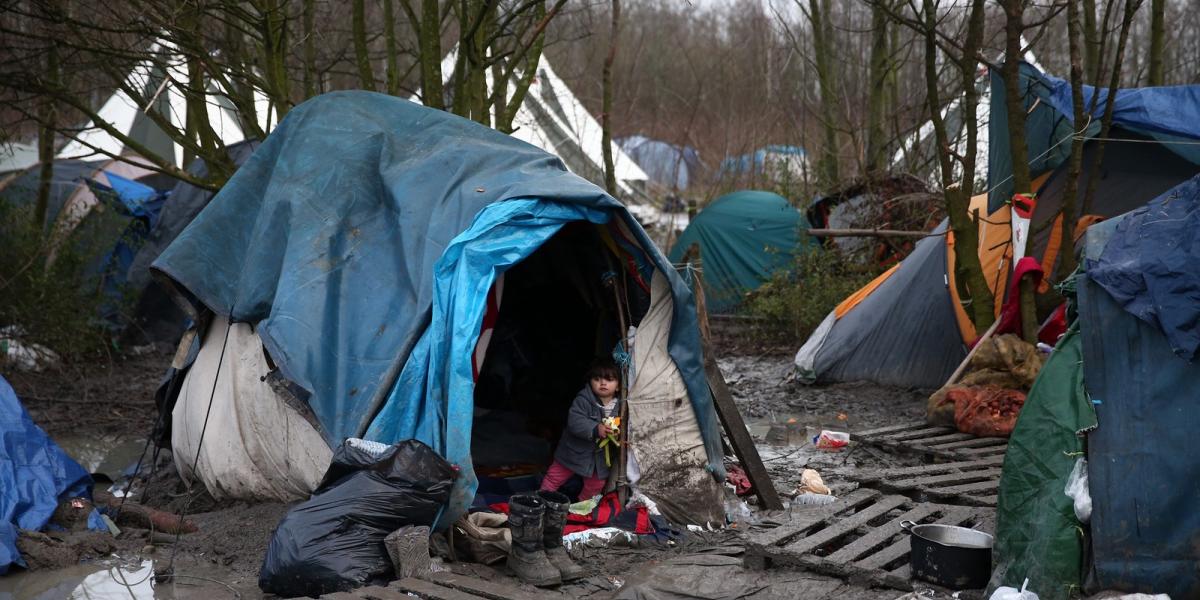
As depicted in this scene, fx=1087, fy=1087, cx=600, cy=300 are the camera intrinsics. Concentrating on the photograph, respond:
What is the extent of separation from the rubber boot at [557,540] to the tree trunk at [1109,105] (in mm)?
5473

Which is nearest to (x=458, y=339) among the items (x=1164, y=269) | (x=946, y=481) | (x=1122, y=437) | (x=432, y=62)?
(x=1122, y=437)

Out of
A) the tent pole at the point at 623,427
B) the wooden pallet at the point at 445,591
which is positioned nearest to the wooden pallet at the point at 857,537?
the tent pole at the point at 623,427

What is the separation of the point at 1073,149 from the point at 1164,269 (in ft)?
13.7

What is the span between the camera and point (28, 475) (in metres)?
6.21

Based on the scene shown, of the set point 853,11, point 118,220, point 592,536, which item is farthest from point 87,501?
point 853,11

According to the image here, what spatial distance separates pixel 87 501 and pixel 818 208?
10.8 m

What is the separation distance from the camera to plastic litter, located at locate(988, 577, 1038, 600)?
4520mm

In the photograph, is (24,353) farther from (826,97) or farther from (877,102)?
(877,102)

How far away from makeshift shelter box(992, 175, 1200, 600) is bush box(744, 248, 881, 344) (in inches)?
306

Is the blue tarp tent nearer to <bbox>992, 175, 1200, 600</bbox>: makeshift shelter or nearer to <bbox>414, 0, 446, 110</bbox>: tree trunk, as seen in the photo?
<bbox>414, 0, 446, 110</bbox>: tree trunk

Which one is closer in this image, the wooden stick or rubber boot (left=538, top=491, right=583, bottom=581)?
rubber boot (left=538, top=491, right=583, bottom=581)

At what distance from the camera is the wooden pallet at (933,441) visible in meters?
7.75

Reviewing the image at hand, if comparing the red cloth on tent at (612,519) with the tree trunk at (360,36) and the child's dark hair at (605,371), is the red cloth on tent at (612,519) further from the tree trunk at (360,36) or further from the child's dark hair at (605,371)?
the tree trunk at (360,36)

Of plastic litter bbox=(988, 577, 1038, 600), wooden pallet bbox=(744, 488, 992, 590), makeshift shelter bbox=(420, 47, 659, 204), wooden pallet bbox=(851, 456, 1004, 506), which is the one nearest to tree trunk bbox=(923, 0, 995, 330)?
wooden pallet bbox=(851, 456, 1004, 506)
